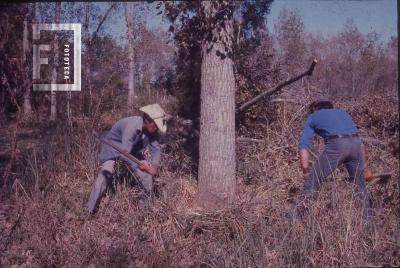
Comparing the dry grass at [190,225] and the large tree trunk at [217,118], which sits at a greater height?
the large tree trunk at [217,118]

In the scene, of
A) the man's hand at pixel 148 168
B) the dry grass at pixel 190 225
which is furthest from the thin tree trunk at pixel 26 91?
the man's hand at pixel 148 168

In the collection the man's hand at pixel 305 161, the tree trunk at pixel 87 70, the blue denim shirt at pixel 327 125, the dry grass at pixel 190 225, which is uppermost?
the tree trunk at pixel 87 70

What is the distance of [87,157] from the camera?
6430 mm

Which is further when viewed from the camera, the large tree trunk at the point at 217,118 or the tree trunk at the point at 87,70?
the tree trunk at the point at 87,70

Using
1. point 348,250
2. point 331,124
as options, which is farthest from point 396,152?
point 331,124

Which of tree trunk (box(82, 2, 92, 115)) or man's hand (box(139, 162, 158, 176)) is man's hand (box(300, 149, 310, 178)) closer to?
man's hand (box(139, 162, 158, 176))

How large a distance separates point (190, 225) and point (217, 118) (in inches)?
48.3

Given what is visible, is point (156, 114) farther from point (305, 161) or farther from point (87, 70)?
point (87, 70)

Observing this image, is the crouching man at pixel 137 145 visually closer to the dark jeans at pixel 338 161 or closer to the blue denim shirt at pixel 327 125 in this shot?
the blue denim shirt at pixel 327 125

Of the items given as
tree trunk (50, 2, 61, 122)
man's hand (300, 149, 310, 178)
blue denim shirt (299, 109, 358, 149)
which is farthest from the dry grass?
tree trunk (50, 2, 61, 122)

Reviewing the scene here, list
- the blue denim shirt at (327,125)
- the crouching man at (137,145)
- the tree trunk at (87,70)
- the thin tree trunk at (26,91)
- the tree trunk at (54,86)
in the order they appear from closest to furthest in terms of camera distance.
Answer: the thin tree trunk at (26,91) → the blue denim shirt at (327,125) → the crouching man at (137,145) → the tree trunk at (54,86) → the tree trunk at (87,70)

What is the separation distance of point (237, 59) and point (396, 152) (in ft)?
16.7

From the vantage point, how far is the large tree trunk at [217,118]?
498cm

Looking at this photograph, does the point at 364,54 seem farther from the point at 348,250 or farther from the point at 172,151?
the point at 348,250
